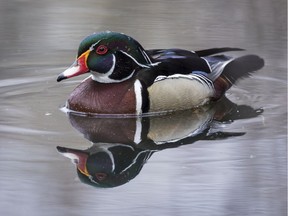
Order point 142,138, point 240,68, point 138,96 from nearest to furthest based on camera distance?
point 142,138 → point 138,96 → point 240,68

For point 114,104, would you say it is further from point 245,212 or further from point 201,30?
point 201,30

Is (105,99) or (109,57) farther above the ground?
(109,57)

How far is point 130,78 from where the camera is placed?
8.67m

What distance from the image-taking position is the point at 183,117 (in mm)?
8609

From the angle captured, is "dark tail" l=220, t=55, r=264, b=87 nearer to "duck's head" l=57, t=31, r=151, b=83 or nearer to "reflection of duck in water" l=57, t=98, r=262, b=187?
"reflection of duck in water" l=57, t=98, r=262, b=187

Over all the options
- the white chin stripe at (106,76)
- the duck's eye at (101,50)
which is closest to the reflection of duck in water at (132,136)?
the white chin stripe at (106,76)

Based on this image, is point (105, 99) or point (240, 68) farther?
point (240, 68)

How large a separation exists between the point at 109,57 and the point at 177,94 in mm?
661

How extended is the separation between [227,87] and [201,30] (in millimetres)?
2484

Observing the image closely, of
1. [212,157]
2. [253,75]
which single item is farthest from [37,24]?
[212,157]

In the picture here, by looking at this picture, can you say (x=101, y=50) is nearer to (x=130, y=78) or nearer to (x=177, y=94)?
(x=130, y=78)

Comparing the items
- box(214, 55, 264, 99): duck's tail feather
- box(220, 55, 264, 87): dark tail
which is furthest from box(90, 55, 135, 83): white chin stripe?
box(220, 55, 264, 87): dark tail

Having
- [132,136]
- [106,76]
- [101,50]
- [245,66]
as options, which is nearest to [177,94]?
[106,76]

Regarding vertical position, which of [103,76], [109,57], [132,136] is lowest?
[132,136]
